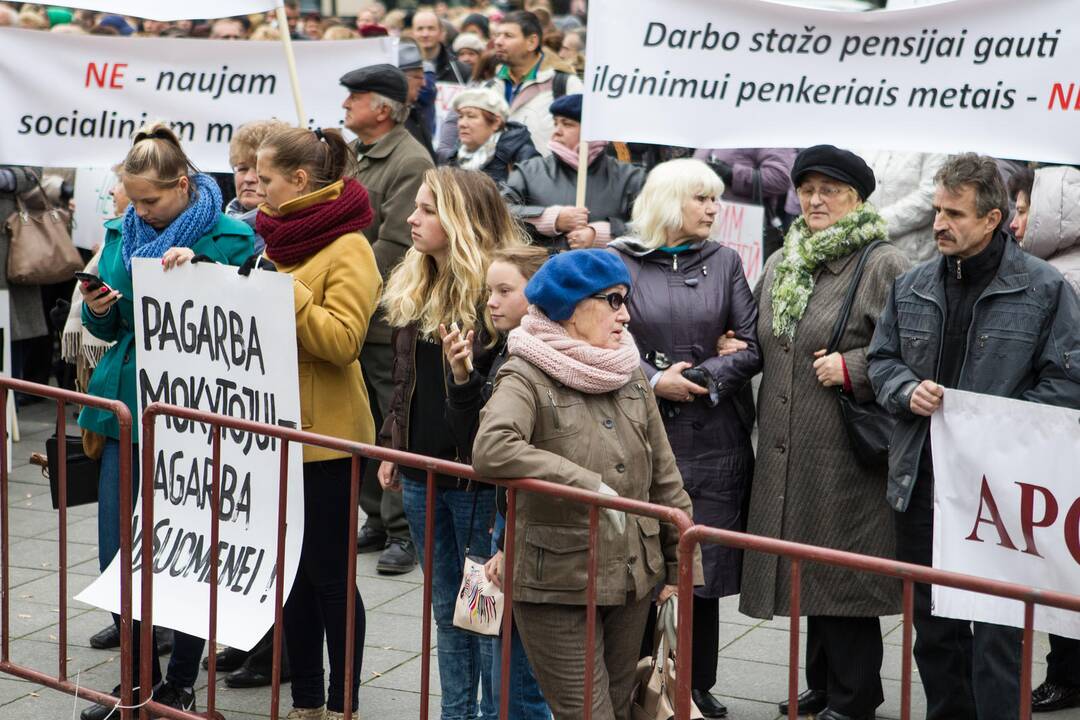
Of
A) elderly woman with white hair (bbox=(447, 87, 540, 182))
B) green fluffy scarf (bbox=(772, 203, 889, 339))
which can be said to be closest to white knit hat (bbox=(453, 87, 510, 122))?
elderly woman with white hair (bbox=(447, 87, 540, 182))

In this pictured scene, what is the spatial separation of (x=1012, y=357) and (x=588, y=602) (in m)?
1.63

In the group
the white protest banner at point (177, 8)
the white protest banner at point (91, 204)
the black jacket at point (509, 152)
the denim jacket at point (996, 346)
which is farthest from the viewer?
the white protest banner at point (91, 204)

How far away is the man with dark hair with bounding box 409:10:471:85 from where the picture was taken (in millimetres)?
12797

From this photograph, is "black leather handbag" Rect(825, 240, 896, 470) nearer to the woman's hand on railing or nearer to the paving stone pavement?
the paving stone pavement

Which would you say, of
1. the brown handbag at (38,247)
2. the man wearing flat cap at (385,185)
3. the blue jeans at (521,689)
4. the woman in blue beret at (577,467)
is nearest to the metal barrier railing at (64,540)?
the blue jeans at (521,689)

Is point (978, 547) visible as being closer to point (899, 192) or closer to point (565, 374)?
point (565, 374)

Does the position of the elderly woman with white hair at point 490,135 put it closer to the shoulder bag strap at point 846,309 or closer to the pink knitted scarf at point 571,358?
the shoulder bag strap at point 846,309

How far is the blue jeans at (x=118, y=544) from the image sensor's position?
16.8 feet

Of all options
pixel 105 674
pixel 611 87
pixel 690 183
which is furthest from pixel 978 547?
pixel 105 674

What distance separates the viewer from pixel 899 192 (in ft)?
25.2

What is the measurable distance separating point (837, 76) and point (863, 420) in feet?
3.91

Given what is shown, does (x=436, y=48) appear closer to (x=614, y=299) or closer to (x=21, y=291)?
(x=21, y=291)

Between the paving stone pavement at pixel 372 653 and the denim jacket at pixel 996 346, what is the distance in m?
1.18

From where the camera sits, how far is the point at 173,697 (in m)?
5.14
